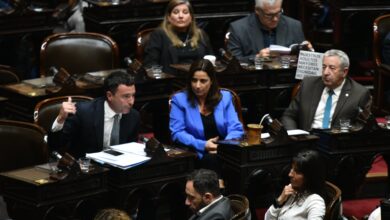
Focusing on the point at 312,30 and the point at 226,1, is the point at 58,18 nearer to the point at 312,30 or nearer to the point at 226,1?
the point at 226,1

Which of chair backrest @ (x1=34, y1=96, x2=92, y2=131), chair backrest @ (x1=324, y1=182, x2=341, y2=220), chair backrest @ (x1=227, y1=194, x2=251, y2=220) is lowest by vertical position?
chair backrest @ (x1=324, y1=182, x2=341, y2=220)

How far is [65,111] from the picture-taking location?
6211mm

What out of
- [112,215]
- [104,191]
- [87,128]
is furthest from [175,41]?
[112,215]

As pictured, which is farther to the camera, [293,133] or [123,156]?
[293,133]

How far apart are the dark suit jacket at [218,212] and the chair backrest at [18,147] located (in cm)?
134

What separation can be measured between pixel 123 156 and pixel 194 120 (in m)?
0.89

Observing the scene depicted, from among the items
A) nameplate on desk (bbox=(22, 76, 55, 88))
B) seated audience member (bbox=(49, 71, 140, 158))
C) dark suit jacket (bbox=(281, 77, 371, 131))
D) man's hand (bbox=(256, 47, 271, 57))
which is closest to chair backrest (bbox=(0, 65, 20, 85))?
nameplate on desk (bbox=(22, 76, 55, 88))

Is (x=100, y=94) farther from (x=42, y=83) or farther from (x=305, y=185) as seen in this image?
(x=305, y=185)

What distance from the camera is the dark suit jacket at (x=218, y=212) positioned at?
17.7 ft

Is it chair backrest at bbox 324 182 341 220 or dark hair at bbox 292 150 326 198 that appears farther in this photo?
dark hair at bbox 292 150 326 198

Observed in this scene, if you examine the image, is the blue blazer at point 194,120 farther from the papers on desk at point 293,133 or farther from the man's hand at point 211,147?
the papers on desk at point 293,133

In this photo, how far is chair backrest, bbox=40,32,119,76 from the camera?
26.1ft

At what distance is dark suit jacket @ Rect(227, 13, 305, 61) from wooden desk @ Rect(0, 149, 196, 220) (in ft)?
6.40

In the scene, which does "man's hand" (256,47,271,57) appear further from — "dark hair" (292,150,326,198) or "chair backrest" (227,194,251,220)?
"chair backrest" (227,194,251,220)
